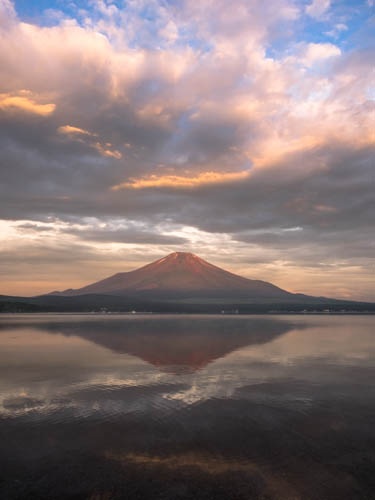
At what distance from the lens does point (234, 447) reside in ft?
45.1

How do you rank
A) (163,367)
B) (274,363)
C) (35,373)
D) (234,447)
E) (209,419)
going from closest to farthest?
(234,447)
(209,419)
(35,373)
(163,367)
(274,363)

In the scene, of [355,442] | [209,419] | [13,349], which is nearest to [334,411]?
[355,442]

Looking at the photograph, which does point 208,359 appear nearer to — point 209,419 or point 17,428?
point 209,419

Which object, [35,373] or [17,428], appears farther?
[35,373]

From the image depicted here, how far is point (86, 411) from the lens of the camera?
17922mm

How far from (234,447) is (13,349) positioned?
32.9 metres

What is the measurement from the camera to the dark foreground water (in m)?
11.0

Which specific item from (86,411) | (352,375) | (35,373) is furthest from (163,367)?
(352,375)

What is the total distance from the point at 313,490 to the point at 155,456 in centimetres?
515

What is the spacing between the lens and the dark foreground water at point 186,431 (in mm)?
10953

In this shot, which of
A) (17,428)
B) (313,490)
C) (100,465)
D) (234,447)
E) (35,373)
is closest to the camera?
(313,490)

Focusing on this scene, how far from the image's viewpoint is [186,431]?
50.0ft

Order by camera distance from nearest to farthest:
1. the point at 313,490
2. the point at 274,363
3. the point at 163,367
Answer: the point at 313,490, the point at 163,367, the point at 274,363

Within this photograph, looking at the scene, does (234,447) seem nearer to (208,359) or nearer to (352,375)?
(352,375)
